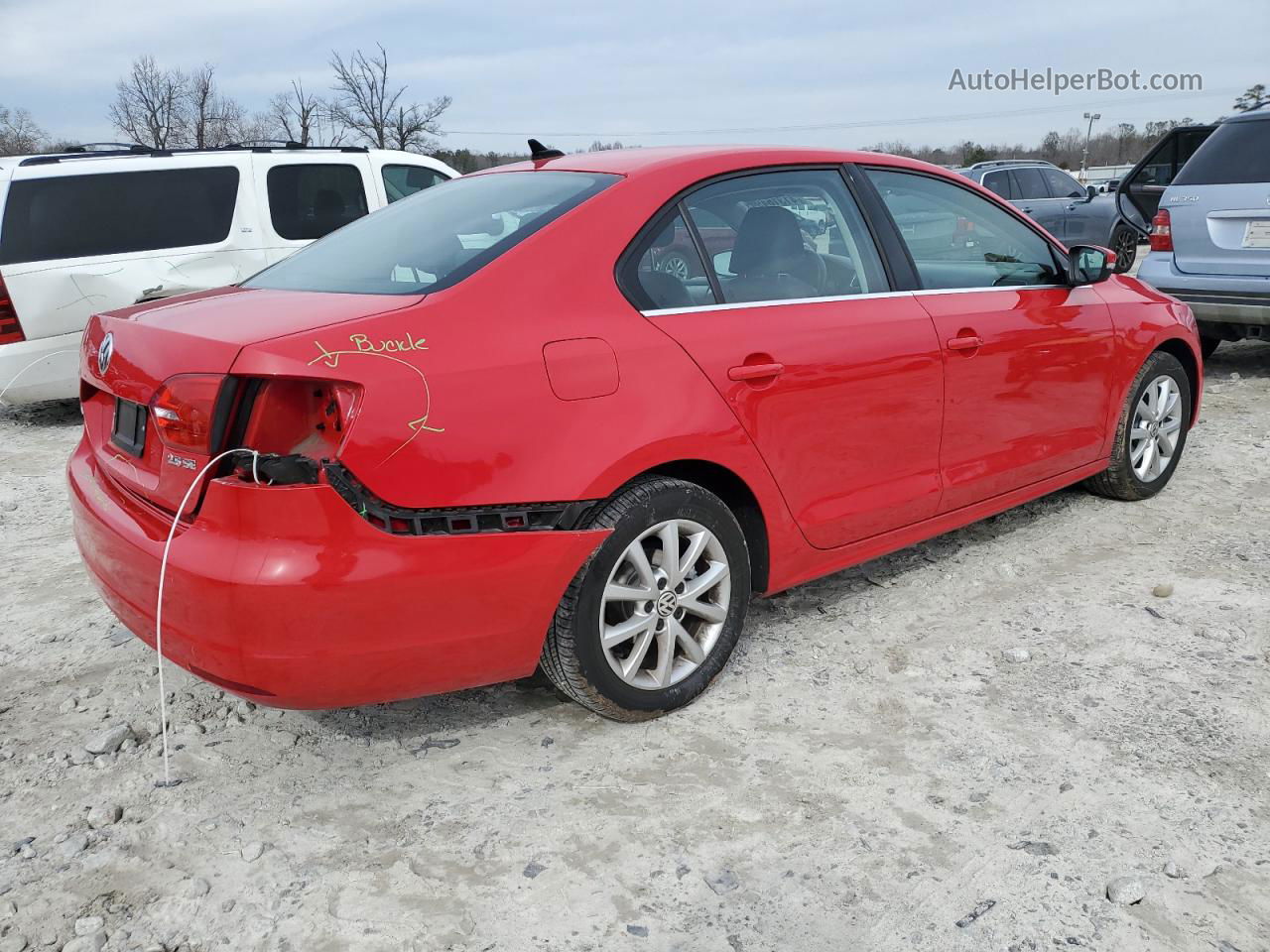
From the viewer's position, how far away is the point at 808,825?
103 inches

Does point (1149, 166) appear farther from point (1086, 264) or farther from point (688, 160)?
point (688, 160)

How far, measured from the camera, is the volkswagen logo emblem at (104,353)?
285 cm

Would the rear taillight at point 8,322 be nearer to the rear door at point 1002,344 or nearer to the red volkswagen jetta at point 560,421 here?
the red volkswagen jetta at point 560,421

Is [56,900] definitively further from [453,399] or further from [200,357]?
[453,399]

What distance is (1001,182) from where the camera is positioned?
16312mm

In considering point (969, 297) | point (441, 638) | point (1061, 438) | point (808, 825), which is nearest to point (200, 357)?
point (441, 638)

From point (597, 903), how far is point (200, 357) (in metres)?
1.52

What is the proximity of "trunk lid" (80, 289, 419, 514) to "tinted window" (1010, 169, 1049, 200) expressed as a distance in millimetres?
15718

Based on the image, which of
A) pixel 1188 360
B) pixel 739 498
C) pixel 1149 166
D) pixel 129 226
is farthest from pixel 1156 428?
pixel 129 226

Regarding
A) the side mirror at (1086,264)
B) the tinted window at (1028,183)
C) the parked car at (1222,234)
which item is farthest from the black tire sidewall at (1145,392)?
the tinted window at (1028,183)

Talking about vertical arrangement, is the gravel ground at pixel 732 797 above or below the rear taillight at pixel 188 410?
below

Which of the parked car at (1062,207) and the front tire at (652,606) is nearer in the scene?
the front tire at (652,606)

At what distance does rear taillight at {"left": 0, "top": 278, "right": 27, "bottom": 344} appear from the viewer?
700 cm

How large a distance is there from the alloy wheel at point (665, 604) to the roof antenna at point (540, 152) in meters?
1.47
